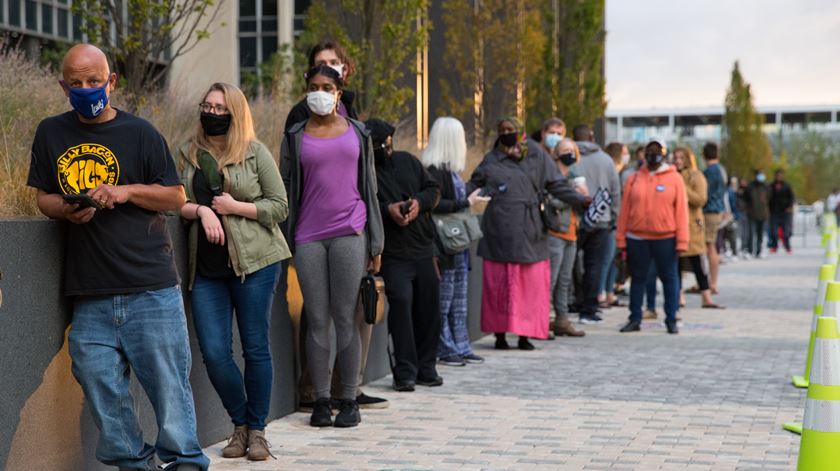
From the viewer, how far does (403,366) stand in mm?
9680

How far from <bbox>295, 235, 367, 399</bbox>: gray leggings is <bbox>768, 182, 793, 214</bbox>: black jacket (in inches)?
1056

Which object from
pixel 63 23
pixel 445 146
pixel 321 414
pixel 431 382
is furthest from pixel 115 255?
pixel 63 23

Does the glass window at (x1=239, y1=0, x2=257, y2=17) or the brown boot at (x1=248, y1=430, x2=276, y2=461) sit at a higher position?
the glass window at (x1=239, y1=0, x2=257, y2=17)

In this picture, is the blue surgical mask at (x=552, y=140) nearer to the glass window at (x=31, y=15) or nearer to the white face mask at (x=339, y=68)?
the white face mask at (x=339, y=68)

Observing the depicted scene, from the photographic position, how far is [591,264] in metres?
15.2

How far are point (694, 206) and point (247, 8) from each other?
37424mm

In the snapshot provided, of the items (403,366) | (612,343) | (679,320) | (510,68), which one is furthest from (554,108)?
(403,366)

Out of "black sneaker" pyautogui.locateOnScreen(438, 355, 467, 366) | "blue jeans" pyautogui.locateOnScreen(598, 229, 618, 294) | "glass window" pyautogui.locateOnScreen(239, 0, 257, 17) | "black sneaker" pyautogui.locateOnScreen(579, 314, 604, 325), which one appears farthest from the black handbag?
"glass window" pyautogui.locateOnScreen(239, 0, 257, 17)

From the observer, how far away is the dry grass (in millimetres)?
6426

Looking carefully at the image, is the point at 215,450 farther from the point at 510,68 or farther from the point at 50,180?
the point at 510,68

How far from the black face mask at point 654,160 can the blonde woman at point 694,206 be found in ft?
5.56

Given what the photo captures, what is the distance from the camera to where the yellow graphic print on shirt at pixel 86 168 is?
5680 millimetres

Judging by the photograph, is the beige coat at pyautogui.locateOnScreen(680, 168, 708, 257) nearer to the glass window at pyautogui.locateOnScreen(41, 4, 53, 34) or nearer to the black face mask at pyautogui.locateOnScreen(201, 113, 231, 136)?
the black face mask at pyautogui.locateOnScreen(201, 113, 231, 136)

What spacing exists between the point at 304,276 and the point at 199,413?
108cm
